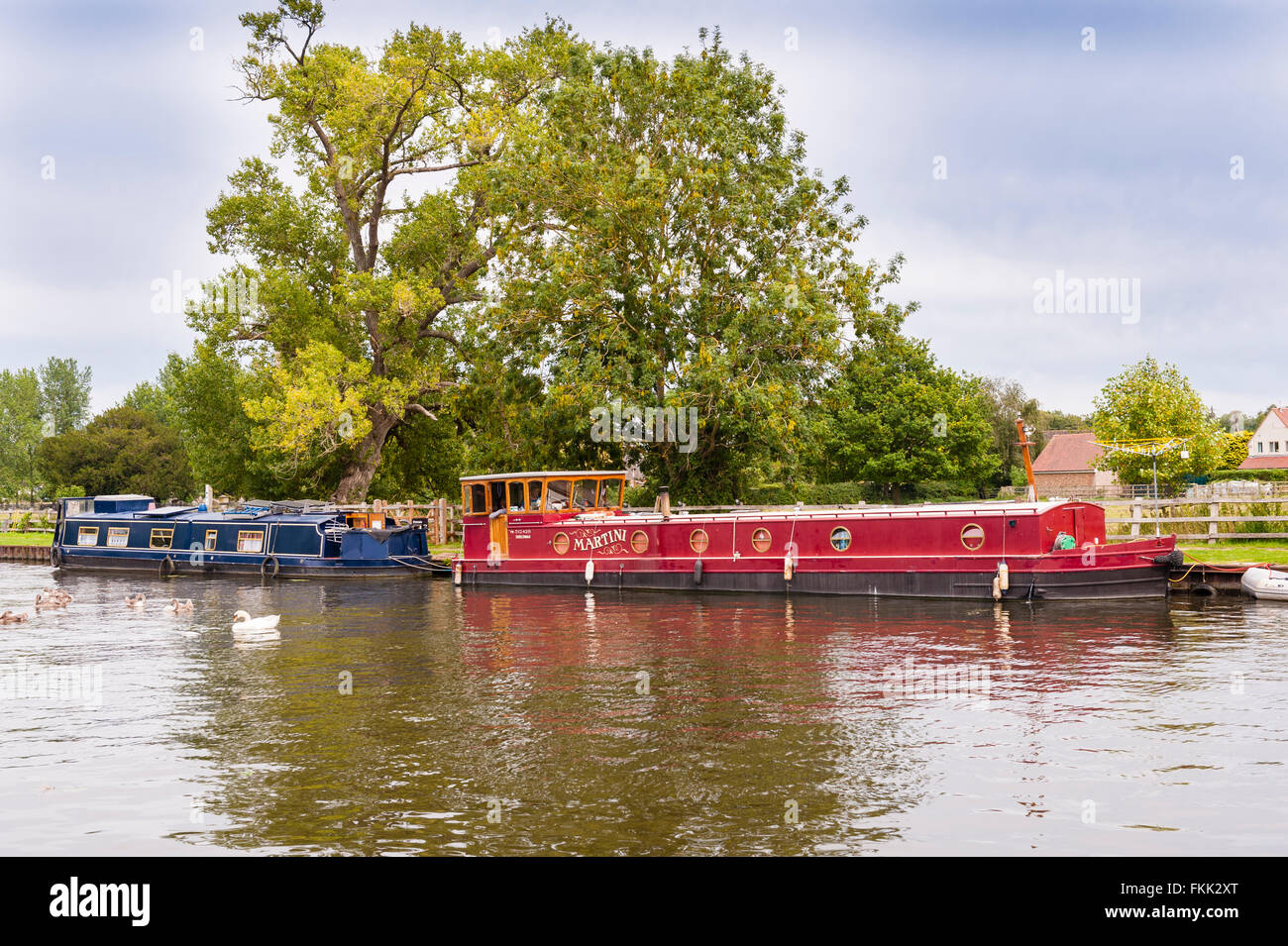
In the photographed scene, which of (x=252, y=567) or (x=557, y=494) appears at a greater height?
(x=557, y=494)

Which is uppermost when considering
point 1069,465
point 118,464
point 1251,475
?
point 118,464

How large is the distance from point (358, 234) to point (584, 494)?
19.2 m

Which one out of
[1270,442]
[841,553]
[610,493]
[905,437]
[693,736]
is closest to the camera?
[693,736]

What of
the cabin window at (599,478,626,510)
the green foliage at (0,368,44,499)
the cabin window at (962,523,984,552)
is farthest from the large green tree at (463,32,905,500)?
the green foliage at (0,368,44,499)

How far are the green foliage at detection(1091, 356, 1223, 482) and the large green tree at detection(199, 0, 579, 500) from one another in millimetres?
48021

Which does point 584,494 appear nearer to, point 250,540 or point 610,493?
point 610,493

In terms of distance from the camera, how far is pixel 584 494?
117ft

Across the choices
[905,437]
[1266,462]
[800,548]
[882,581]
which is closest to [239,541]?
[800,548]

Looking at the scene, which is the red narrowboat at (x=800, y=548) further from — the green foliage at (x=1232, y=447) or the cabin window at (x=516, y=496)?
the green foliage at (x=1232, y=447)
